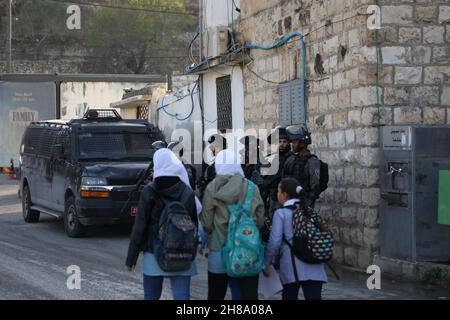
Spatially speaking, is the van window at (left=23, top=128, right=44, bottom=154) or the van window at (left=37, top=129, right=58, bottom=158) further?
the van window at (left=23, top=128, right=44, bottom=154)

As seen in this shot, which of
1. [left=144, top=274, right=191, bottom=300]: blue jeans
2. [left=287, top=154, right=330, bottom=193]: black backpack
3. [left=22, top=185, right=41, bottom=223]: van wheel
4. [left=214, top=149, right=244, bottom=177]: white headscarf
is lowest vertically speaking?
[left=22, top=185, right=41, bottom=223]: van wheel

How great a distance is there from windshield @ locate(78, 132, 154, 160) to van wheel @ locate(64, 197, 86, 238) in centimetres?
84

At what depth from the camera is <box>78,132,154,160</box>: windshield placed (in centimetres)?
1541

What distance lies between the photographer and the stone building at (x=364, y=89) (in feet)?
37.9

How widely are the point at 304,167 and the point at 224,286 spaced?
13.3ft

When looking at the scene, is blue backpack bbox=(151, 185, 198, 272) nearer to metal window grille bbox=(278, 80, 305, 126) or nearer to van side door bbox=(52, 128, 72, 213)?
metal window grille bbox=(278, 80, 305, 126)

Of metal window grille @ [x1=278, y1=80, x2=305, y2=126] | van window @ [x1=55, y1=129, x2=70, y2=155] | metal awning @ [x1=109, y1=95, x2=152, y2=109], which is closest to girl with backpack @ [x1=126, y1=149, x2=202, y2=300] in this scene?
metal window grille @ [x1=278, y1=80, x2=305, y2=126]

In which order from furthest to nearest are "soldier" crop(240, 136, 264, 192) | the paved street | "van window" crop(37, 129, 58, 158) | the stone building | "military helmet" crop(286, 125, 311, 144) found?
"van window" crop(37, 129, 58, 158)
"soldier" crop(240, 136, 264, 192)
the stone building
"military helmet" crop(286, 125, 311, 144)
the paved street

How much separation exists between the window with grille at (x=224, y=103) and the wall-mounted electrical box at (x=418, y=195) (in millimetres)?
6373

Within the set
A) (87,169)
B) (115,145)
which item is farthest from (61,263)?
(115,145)

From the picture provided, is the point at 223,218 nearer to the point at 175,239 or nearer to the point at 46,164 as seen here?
the point at 175,239

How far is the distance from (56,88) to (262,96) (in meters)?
17.8

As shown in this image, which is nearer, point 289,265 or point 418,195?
point 289,265

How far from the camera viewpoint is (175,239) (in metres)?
6.80
